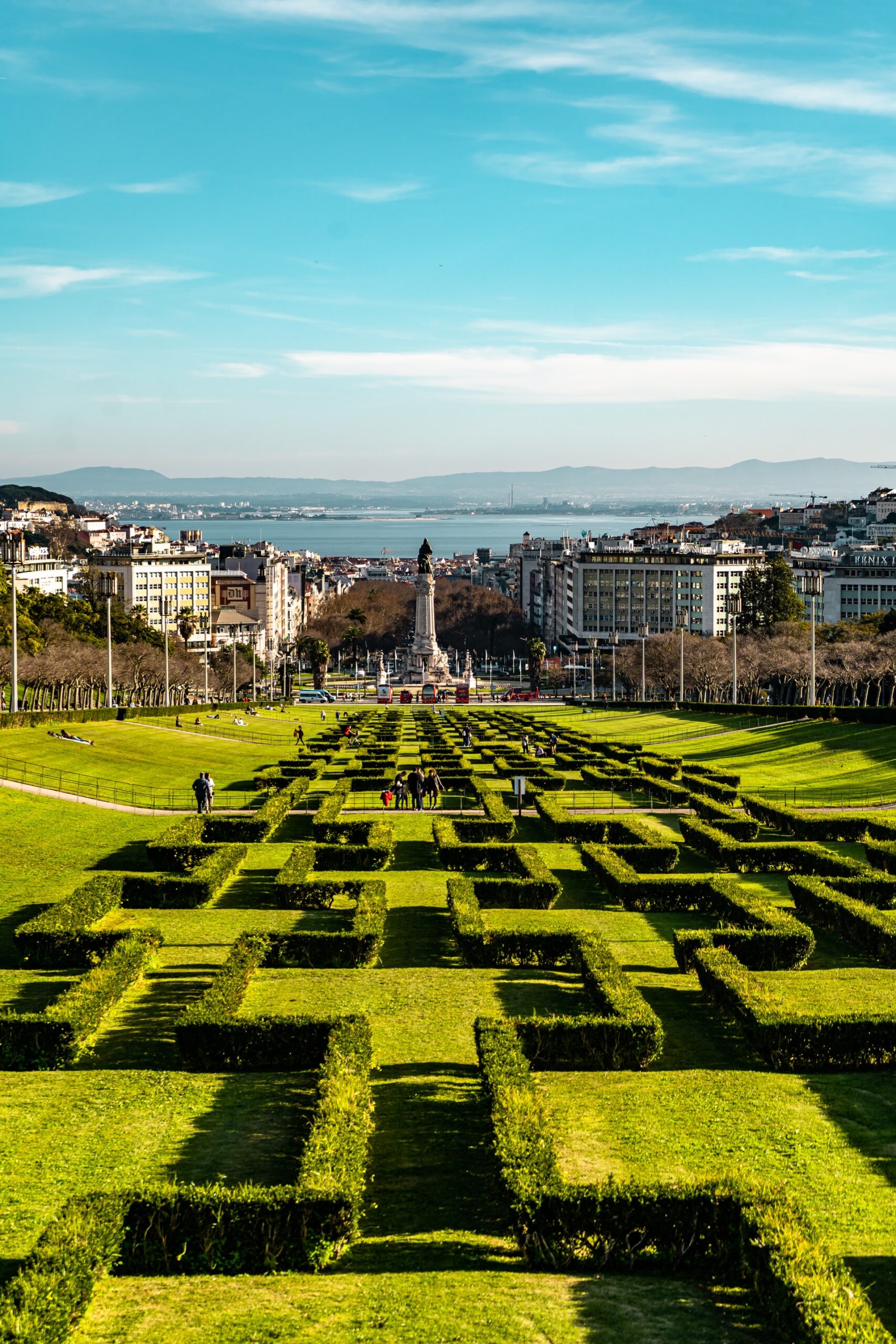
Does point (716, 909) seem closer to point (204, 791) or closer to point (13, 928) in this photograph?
point (13, 928)

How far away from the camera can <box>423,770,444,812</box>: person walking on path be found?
136 ft

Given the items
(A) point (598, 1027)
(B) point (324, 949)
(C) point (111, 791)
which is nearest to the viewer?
(A) point (598, 1027)

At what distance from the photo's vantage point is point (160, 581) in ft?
607

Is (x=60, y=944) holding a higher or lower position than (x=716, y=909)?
higher

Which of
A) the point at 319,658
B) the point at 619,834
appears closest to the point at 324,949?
the point at 619,834

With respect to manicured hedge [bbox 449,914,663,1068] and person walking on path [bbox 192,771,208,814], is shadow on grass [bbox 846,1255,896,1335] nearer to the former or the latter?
manicured hedge [bbox 449,914,663,1068]

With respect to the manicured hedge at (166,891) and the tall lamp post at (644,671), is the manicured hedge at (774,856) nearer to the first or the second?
the manicured hedge at (166,891)

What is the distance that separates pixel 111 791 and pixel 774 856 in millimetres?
22517

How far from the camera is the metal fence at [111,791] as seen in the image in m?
40.2

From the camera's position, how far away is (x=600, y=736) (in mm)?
69188

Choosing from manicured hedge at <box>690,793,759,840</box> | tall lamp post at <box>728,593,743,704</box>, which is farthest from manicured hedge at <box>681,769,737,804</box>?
tall lamp post at <box>728,593,743,704</box>

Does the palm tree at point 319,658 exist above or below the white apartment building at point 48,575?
below

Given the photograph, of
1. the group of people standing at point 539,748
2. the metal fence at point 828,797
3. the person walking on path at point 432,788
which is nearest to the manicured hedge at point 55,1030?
the person walking on path at point 432,788

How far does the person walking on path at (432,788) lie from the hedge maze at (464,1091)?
9.67 metres
